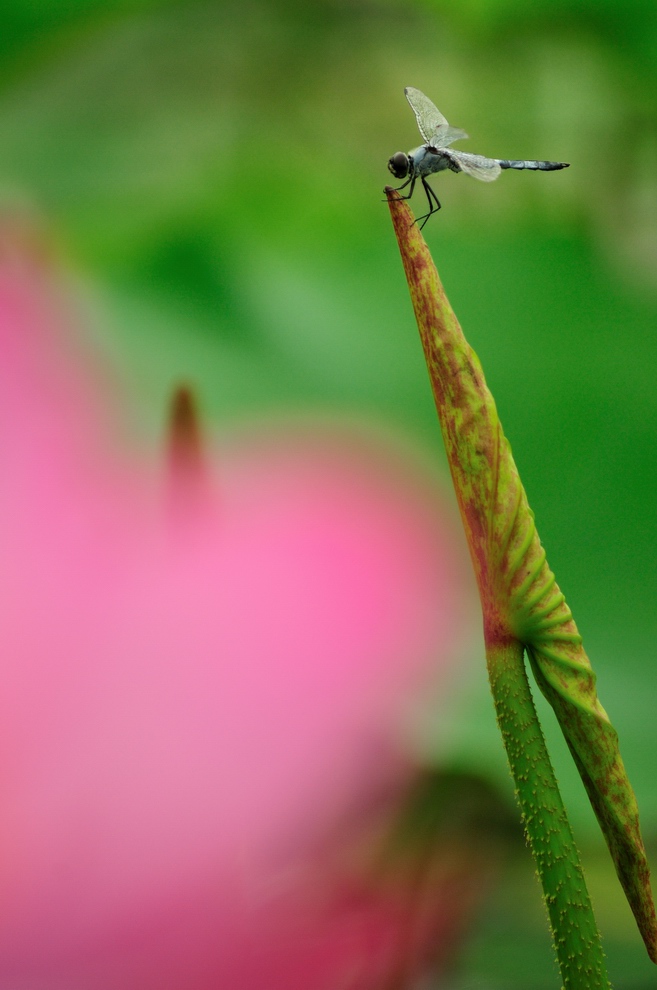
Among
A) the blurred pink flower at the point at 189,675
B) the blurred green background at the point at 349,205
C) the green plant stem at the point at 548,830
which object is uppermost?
the blurred green background at the point at 349,205

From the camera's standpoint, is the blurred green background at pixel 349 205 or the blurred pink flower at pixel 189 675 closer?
the blurred pink flower at pixel 189 675

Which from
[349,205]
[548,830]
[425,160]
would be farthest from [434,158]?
[349,205]

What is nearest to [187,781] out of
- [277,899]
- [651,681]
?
[277,899]

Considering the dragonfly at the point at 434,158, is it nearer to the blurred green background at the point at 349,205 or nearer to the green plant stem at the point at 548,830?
the green plant stem at the point at 548,830

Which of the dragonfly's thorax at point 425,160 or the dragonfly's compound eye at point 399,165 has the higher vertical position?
the dragonfly's thorax at point 425,160

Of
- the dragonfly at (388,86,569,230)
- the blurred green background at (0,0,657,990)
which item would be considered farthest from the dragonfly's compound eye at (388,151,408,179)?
the blurred green background at (0,0,657,990)

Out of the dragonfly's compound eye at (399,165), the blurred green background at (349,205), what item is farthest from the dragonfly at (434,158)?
the blurred green background at (349,205)
